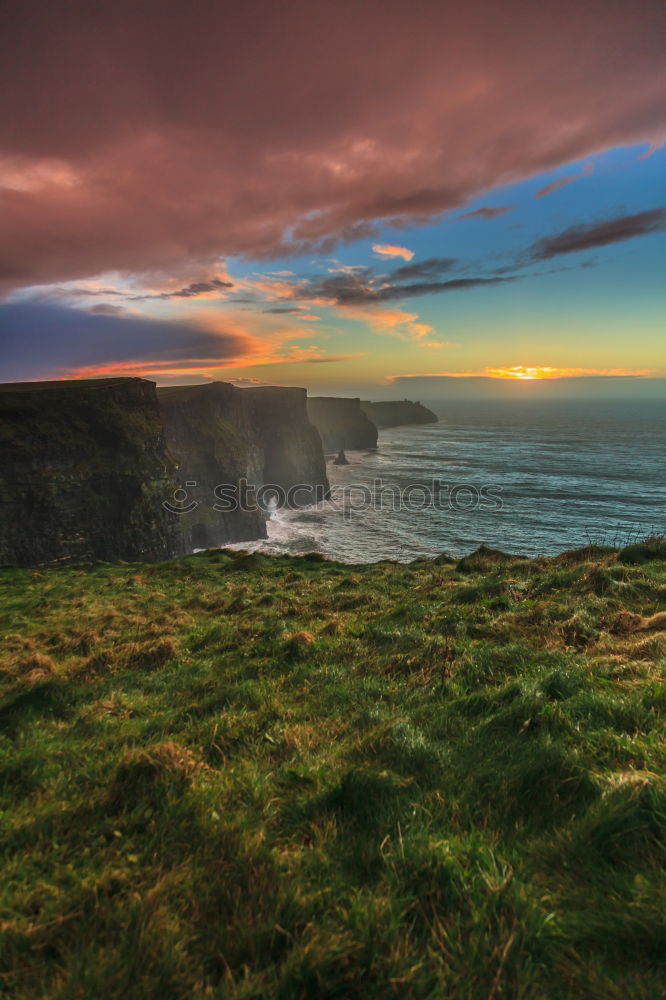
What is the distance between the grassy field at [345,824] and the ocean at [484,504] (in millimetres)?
25783

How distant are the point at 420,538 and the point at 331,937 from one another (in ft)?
183

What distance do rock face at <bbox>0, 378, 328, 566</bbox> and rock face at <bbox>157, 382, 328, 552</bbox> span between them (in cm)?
23

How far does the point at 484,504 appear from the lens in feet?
239

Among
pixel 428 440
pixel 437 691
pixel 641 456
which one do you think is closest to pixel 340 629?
pixel 437 691

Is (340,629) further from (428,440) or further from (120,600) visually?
(428,440)

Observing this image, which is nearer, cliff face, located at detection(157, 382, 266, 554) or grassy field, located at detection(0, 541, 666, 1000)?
grassy field, located at detection(0, 541, 666, 1000)

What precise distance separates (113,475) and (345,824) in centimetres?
5171

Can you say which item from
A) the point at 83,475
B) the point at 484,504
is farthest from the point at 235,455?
the point at 484,504

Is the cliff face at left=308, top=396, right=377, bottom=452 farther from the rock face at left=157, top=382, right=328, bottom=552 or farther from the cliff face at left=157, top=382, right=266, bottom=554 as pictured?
the cliff face at left=157, top=382, right=266, bottom=554

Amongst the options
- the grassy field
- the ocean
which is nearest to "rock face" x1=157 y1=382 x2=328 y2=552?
the ocean

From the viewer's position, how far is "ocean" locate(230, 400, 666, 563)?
5406 cm

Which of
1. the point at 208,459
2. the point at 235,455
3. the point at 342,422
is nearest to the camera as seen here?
the point at 208,459

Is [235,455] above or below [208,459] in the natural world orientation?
above

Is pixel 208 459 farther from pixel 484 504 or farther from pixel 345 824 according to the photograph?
pixel 345 824
